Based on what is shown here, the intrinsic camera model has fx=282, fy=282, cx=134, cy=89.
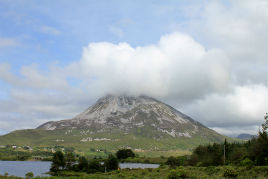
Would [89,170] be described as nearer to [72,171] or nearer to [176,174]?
[72,171]

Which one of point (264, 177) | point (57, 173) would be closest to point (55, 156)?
point (57, 173)

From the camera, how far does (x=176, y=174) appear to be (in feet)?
265

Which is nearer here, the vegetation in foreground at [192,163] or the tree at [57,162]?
the vegetation in foreground at [192,163]

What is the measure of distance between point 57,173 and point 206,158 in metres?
78.3

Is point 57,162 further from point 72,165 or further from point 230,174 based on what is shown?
point 230,174

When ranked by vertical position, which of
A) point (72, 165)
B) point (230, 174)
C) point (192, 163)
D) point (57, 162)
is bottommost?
point (192, 163)

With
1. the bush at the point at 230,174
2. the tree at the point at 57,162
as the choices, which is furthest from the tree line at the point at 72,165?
the bush at the point at 230,174

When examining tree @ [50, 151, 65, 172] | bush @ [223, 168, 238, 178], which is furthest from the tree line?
bush @ [223, 168, 238, 178]

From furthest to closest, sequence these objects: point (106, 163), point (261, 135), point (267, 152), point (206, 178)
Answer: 1. point (106, 163)
2. point (261, 135)
3. point (267, 152)
4. point (206, 178)

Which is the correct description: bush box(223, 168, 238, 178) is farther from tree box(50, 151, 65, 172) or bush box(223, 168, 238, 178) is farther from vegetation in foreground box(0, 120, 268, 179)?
tree box(50, 151, 65, 172)

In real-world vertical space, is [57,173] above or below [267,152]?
below

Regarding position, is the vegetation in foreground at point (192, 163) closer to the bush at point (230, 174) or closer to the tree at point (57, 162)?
the tree at point (57, 162)

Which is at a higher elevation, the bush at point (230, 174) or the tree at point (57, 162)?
the bush at point (230, 174)

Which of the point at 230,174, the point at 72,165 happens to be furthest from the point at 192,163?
the point at 230,174
